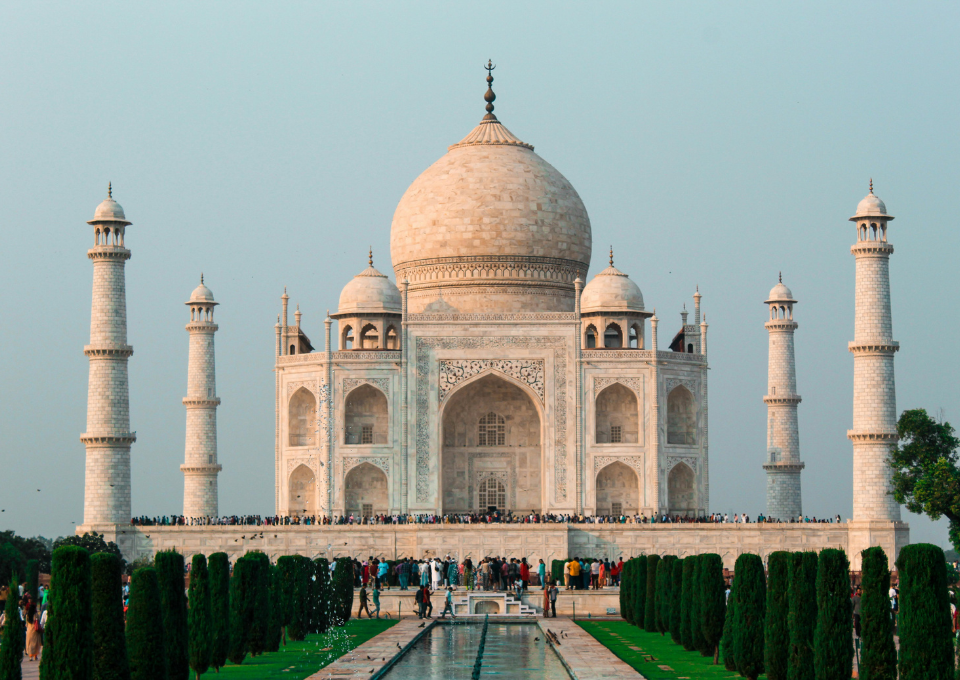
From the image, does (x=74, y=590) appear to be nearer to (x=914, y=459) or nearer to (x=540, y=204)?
(x=914, y=459)

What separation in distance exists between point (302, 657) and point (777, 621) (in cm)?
594

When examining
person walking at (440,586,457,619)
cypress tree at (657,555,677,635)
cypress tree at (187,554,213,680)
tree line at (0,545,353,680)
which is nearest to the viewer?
tree line at (0,545,353,680)

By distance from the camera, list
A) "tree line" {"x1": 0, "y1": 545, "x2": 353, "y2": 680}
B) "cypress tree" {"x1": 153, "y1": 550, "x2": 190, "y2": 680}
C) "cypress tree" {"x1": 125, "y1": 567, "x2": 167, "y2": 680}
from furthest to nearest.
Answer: "cypress tree" {"x1": 153, "y1": 550, "x2": 190, "y2": 680} < "cypress tree" {"x1": 125, "y1": 567, "x2": 167, "y2": 680} < "tree line" {"x1": 0, "y1": 545, "x2": 353, "y2": 680}

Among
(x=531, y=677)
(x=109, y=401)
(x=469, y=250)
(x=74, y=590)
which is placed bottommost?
(x=531, y=677)

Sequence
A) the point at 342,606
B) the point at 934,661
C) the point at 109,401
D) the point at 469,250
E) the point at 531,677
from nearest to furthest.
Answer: the point at 934,661
the point at 531,677
the point at 342,606
the point at 109,401
the point at 469,250

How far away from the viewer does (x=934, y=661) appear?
11.4m

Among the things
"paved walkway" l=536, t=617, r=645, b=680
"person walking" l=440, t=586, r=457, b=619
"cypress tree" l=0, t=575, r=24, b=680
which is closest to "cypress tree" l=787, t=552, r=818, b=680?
"paved walkway" l=536, t=617, r=645, b=680

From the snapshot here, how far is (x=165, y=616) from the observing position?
13969mm

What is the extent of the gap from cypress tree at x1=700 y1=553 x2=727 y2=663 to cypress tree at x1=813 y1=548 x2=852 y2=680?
4.41 m

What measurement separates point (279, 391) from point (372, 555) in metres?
5.74

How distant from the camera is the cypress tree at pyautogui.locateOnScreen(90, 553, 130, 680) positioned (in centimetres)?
1190

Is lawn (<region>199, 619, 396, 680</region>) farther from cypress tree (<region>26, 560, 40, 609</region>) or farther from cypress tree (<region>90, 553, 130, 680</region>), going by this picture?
cypress tree (<region>26, 560, 40, 609</region>)

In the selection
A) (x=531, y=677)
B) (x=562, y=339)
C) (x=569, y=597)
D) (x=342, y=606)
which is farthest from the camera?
(x=562, y=339)

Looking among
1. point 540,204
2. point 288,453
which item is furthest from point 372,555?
point 540,204
